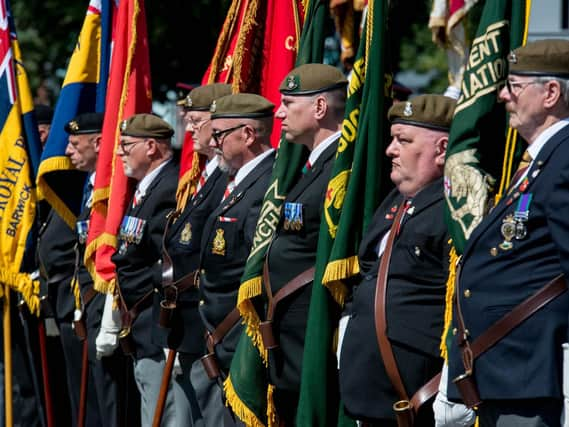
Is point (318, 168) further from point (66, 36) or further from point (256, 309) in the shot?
point (66, 36)

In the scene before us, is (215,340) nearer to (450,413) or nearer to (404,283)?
(404,283)

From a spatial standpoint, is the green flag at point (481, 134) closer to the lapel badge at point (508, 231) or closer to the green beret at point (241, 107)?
the lapel badge at point (508, 231)

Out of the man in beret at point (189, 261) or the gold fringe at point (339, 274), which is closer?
the gold fringe at point (339, 274)

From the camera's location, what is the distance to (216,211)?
638 cm

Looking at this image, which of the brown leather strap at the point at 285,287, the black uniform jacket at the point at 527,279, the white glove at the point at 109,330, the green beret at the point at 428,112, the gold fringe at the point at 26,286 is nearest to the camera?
the black uniform jacket at the point at 527,279

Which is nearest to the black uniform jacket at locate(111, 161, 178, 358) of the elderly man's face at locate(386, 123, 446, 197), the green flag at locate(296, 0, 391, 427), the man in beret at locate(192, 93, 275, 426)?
the man in beret at locate(192, 93, 275, 426)

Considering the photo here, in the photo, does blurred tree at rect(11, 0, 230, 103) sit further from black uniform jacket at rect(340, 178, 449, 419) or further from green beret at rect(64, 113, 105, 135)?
black uniform jacket at rect(340, 178, 449, 419)

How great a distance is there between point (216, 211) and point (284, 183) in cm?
65

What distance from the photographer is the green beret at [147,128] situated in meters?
7.43

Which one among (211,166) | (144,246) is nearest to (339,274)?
(211,166)

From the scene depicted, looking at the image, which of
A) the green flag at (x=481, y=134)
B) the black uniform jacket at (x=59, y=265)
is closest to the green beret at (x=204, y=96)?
the black uniform jacket at (x=59, y=265)

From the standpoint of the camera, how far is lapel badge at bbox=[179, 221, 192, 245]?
6723 millimetres

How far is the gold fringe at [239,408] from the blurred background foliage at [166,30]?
7.13 meters

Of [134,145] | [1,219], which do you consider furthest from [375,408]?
[1,219]
